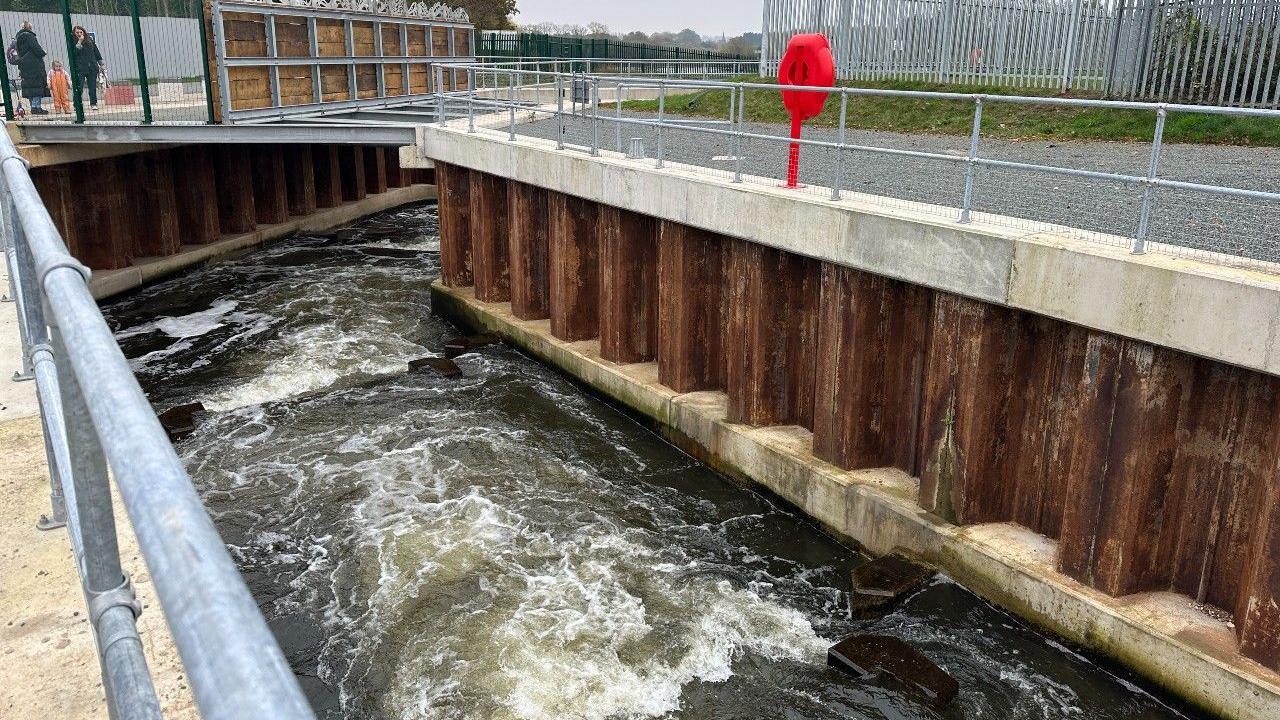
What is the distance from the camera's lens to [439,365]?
1551 cm

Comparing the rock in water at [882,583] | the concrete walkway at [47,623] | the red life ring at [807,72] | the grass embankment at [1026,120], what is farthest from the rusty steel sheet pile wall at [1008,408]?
the concrete walkway at [47,623]

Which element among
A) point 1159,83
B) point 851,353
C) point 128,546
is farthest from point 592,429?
point 1159,83

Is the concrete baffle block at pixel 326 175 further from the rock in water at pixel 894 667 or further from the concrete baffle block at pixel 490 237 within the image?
the rock in water at pixel 894 667

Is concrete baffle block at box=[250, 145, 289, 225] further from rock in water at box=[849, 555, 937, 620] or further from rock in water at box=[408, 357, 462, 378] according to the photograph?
rock in water at box=[849, 555, 937, 620]

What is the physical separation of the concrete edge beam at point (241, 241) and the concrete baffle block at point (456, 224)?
5.83 m

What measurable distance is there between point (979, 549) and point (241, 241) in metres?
18.5

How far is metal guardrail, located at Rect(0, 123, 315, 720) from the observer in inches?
43.4

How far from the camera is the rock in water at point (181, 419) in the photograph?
43.3 feet

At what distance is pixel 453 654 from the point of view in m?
8.55

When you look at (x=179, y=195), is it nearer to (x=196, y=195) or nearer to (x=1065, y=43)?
(x=196, y=195)

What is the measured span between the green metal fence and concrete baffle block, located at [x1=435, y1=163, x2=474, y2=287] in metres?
21.6

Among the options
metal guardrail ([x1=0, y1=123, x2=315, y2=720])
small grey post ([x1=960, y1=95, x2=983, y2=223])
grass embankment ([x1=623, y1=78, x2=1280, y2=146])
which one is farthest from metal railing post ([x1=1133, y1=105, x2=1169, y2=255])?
metal guardrail ([x1=0, y1=123, x2=315, y2=720])

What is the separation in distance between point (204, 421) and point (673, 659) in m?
8.00

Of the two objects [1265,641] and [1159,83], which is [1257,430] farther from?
[1159,83]
